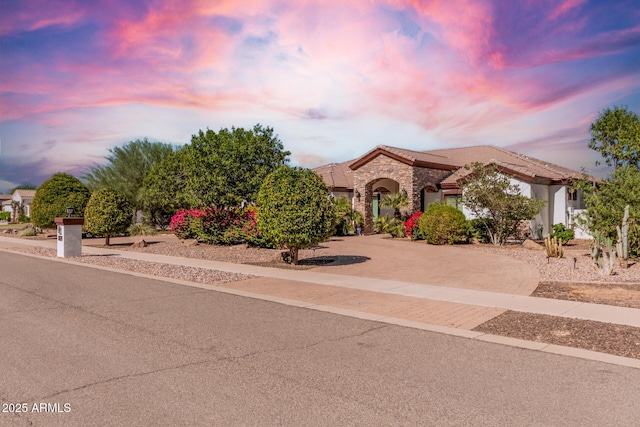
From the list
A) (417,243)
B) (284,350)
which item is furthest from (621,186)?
(284,350)

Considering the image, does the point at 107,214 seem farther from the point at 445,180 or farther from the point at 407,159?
the point at 445,180

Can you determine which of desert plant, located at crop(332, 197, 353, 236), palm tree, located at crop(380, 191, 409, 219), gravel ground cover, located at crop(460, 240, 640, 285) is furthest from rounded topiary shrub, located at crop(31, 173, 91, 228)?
gravel ground cover, located at crop(460, 240, 640, 285)

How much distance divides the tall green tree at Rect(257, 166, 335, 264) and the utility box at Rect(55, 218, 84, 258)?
29.6 feet

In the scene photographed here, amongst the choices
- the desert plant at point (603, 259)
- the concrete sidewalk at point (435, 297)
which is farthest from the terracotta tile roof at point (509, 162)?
the concrete sidewalk at point (435, 297)

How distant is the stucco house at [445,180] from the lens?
26.5 m

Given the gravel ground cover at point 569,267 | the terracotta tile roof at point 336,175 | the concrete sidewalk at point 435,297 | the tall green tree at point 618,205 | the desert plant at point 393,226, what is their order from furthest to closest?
the terracotta tile roof at point 336,175, the desert plant at point 393,226, the tall green tree at point 618,205, the gravel ground cover at point 569,267, the concrete sidewalk at point 435,297

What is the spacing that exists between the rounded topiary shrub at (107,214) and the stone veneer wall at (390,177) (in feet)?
47.4

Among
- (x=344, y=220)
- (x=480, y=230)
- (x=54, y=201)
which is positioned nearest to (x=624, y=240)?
(x=480, y=230)

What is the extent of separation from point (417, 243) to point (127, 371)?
20.5m

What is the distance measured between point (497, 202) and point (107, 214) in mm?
18909

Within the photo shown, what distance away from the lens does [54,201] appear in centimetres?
3288

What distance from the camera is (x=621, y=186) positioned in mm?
16781

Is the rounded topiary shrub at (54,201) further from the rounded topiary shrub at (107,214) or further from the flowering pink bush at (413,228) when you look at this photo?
the flowering pink bush at (413,228)

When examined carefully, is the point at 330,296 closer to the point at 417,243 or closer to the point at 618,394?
the point at 618,394
